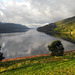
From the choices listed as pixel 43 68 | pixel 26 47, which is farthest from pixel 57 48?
pixel 26 47

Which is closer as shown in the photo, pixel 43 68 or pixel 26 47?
pixel 43 68

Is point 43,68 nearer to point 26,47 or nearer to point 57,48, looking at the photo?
point 57,48

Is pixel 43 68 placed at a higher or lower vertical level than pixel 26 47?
higher

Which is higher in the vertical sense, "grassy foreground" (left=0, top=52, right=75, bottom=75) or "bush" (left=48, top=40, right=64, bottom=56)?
"bush" (left=48, top=40, right=64, bottom=56)

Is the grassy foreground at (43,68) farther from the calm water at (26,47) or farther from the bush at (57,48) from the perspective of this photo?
the calm water at (26,47)

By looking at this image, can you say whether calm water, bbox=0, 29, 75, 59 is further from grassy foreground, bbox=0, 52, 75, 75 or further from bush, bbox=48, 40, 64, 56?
grassy foreground, bbox=0, 52, 75, 75

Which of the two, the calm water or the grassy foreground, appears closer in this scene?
the grassy foreground

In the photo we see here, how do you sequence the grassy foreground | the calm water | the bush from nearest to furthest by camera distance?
the grassy foreground → the bush → the calm water

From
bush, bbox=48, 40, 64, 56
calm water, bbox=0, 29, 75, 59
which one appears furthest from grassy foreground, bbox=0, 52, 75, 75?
calm water, bbox=0, 29, 75, 59

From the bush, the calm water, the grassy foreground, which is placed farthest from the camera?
the calm water

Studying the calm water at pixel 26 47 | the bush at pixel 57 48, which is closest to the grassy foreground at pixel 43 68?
the bush at pixel 57 48

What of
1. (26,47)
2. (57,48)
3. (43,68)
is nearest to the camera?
(43,68)

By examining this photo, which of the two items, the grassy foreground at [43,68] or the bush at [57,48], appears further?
the bush at [57,48]

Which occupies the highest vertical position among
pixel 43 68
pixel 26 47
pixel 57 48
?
pixel 57 48
